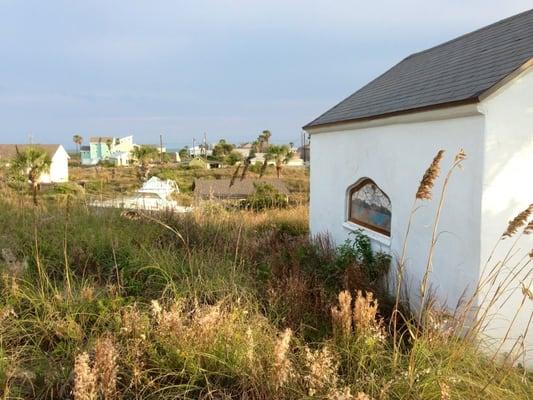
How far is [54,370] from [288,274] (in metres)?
3.44

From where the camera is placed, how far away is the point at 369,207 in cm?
781

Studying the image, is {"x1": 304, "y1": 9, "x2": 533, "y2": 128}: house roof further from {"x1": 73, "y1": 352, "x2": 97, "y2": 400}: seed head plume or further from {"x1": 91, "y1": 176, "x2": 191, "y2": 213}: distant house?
{"x1": 73, "y1": 352, "x2": 97, "y2": 400}: seed head plume

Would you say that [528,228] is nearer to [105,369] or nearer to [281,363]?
[281,363]

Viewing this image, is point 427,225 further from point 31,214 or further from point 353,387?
point 31,214

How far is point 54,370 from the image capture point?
340cm

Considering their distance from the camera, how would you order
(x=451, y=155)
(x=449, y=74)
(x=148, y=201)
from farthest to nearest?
(x=148, y=201), (x=449, y=74), (x=451, y=155)

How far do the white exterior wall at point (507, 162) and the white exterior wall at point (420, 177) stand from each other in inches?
3.8

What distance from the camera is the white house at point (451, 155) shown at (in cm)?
485

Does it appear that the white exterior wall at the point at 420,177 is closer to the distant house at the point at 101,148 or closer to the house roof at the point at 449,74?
the house roof at the point at 449,74

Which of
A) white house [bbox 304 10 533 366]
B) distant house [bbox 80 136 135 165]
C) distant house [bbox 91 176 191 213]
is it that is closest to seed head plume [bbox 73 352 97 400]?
white house [bbox 304 10 533 366]

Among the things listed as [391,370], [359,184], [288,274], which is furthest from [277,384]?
[359,184]

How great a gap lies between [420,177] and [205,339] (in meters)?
3.88

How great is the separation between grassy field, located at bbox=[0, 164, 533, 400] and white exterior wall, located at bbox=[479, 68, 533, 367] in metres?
1.38

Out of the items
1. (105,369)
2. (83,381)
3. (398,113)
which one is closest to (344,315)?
(105,369)
